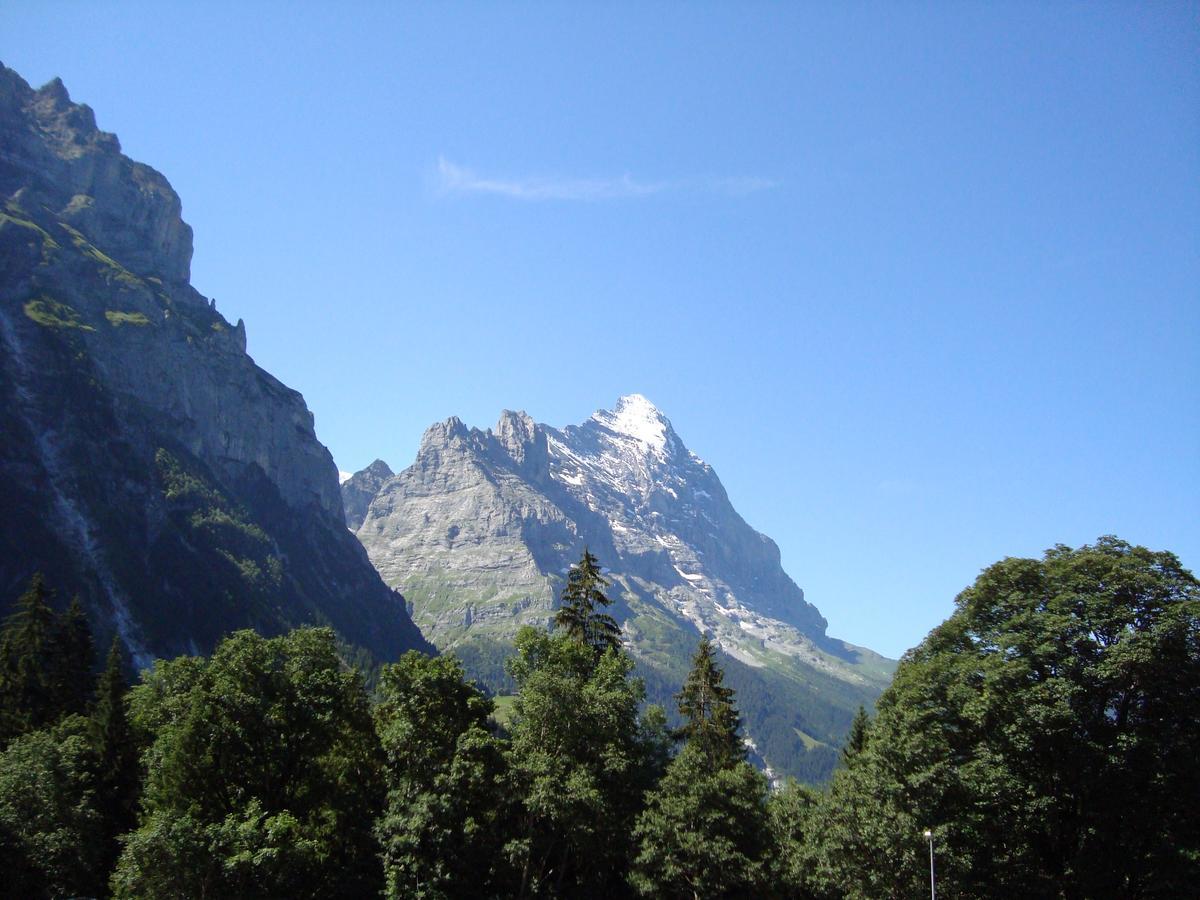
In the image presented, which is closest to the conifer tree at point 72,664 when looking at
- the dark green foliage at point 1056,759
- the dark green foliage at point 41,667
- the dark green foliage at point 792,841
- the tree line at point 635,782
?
the dark green foliage at point 41,667

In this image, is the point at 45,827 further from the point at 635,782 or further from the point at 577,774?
the point at 635,782

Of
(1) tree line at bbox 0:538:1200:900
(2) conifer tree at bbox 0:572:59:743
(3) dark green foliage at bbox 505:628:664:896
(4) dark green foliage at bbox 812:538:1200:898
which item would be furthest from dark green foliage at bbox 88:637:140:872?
(4) dark green foliage at bbox 812:538:1200:898

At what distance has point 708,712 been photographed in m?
59.4

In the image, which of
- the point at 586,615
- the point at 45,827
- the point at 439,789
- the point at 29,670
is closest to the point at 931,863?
the point at 439,789

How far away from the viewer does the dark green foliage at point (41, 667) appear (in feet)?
207

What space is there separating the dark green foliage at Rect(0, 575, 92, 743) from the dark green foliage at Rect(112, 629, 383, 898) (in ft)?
72.8

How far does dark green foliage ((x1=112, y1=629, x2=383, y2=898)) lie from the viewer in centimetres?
3769

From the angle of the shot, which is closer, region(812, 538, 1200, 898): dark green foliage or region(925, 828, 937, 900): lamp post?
region(925, 828, 937, 900): lamp post

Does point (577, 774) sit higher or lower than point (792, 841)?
higher

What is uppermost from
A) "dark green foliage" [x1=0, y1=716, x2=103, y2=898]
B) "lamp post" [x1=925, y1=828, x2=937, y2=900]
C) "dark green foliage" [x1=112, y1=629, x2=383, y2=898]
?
"lamp post" [x1=925, y1=828, x2=937, y2=900]

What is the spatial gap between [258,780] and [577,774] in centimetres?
1576

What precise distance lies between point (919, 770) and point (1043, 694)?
6.40 meters

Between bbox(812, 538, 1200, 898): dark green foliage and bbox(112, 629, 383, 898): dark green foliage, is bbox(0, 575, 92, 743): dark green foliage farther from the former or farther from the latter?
bbox(812, 538, 1200, 898): dark green foliage

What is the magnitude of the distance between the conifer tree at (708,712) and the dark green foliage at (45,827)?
33.7m
